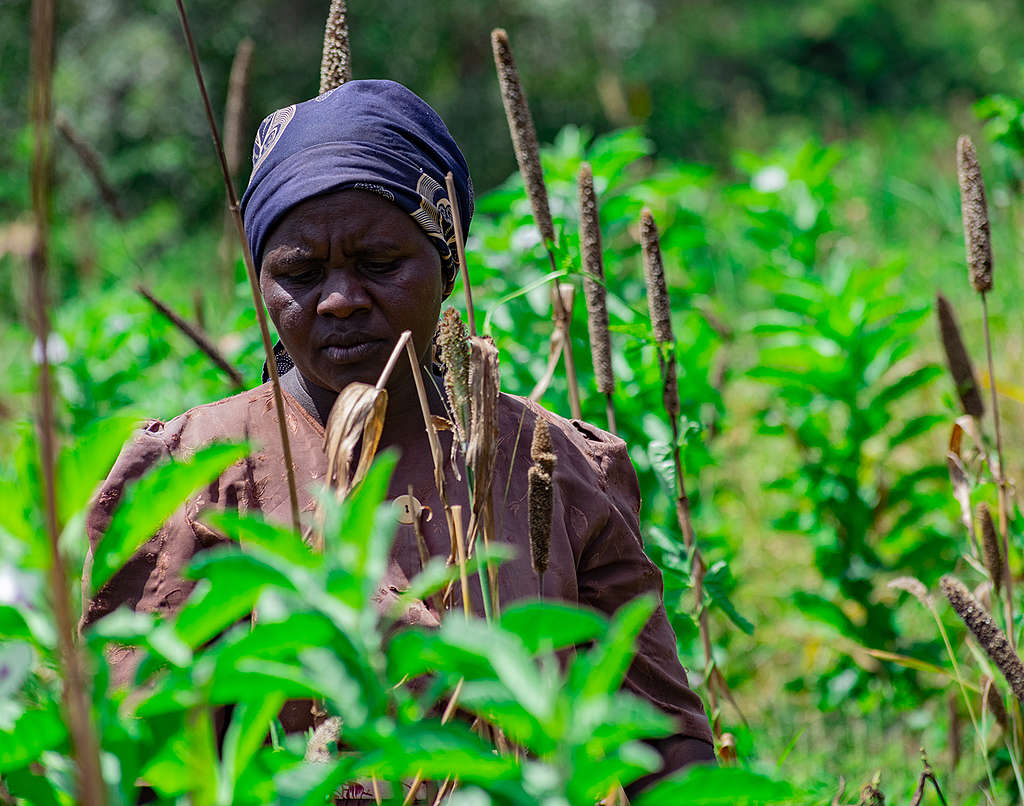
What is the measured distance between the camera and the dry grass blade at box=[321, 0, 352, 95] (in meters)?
1.62

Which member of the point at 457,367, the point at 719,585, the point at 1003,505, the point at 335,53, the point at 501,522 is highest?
the point at 335,53

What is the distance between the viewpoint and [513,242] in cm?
275

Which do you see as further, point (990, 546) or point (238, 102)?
point (238, 102)

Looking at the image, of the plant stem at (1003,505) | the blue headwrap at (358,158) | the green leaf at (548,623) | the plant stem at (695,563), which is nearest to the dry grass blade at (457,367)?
the green leaf at (548,623)

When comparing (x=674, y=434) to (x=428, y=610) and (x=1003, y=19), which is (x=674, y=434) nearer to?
(x=428, y=610)

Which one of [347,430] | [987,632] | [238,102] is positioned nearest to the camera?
[347,430]

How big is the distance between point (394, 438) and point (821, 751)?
1.75 m

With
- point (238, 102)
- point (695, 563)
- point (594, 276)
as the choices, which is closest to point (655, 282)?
point (594, 276)

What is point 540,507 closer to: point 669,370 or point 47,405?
point 47,405

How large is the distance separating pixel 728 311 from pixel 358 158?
4.05m

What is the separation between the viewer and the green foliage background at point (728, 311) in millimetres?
2682

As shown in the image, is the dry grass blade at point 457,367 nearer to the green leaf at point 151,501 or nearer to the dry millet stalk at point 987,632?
the green leaf at point 151,501

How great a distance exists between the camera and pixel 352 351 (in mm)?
1408

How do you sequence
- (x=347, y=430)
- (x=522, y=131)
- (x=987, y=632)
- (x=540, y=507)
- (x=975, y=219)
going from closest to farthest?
(x=347, y=430) < (x=540, y=507) < (x=987, y=632) < (x=522, y=131) < (x=975, y=219)
